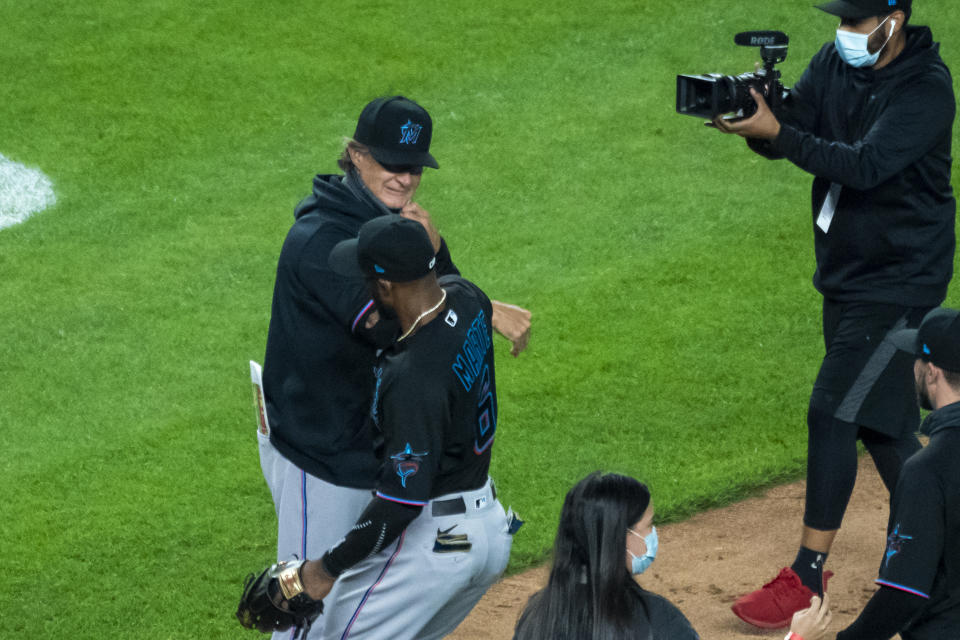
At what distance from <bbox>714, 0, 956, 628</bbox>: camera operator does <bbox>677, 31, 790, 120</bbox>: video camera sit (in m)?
0.05

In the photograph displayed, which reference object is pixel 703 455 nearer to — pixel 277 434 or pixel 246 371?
pixel 246 371

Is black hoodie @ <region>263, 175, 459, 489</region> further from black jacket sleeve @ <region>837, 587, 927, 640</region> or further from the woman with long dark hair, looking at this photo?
black jacket sleeve @ <region>837, 587, 927, 640</region>

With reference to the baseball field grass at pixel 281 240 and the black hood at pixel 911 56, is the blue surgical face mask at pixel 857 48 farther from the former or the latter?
the baseball field grass at pixel 281 240

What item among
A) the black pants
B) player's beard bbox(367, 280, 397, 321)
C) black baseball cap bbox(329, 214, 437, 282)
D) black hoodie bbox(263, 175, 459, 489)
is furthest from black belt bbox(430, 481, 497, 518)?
the black pants

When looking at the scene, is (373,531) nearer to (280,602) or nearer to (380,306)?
(280,602)

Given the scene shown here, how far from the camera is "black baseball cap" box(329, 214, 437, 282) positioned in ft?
11.3

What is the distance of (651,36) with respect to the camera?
11.1m

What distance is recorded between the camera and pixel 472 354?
3551mm

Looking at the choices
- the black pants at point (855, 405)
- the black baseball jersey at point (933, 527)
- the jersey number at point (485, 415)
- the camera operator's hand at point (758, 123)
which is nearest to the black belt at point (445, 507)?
the jersey number at point (485, 415)

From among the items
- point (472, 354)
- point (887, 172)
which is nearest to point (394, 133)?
point (472, 354)

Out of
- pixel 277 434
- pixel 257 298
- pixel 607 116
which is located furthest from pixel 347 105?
pixel 277 434

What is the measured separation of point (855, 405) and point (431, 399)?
2072 millimetres

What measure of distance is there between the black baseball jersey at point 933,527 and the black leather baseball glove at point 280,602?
5.11ft

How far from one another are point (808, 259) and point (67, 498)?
4828 millimetres
